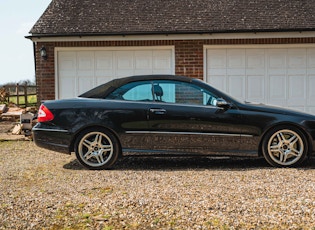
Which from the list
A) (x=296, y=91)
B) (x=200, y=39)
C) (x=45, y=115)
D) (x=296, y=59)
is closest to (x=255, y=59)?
(x=296, y=59)

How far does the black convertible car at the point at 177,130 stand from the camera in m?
6.91

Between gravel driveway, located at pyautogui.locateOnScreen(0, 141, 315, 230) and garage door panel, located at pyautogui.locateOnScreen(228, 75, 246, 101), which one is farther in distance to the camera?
garage door panel, located at pyautogui.locateOnScreen(228, 75, 246, 101)

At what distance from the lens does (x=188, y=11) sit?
12.2 metres

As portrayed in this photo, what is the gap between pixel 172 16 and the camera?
39.2 feet

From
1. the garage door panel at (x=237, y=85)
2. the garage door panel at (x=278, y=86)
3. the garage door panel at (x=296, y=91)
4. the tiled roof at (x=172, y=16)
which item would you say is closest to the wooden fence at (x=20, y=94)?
the tiled roof at (x=172, y=16)

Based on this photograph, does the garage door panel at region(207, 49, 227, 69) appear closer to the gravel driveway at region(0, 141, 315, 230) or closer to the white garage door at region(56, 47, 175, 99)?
the white garage door at region(56, 47, 175, 99)

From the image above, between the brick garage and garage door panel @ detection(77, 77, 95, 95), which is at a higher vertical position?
the brick garage

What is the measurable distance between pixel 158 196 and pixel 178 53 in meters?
6.88

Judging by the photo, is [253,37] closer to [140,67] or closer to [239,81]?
[239,81]

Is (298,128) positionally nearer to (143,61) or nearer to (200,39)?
(200,39)

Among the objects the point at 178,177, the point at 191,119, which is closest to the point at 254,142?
the point at 191,119

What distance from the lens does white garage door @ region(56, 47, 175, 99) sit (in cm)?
1146

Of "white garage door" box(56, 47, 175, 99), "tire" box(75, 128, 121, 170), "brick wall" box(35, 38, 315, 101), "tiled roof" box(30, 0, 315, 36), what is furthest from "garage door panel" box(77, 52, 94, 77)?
"tire" box(75, 128, 121, 170)

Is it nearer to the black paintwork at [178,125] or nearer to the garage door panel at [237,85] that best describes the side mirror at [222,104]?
the black paintwork at [178,125]
